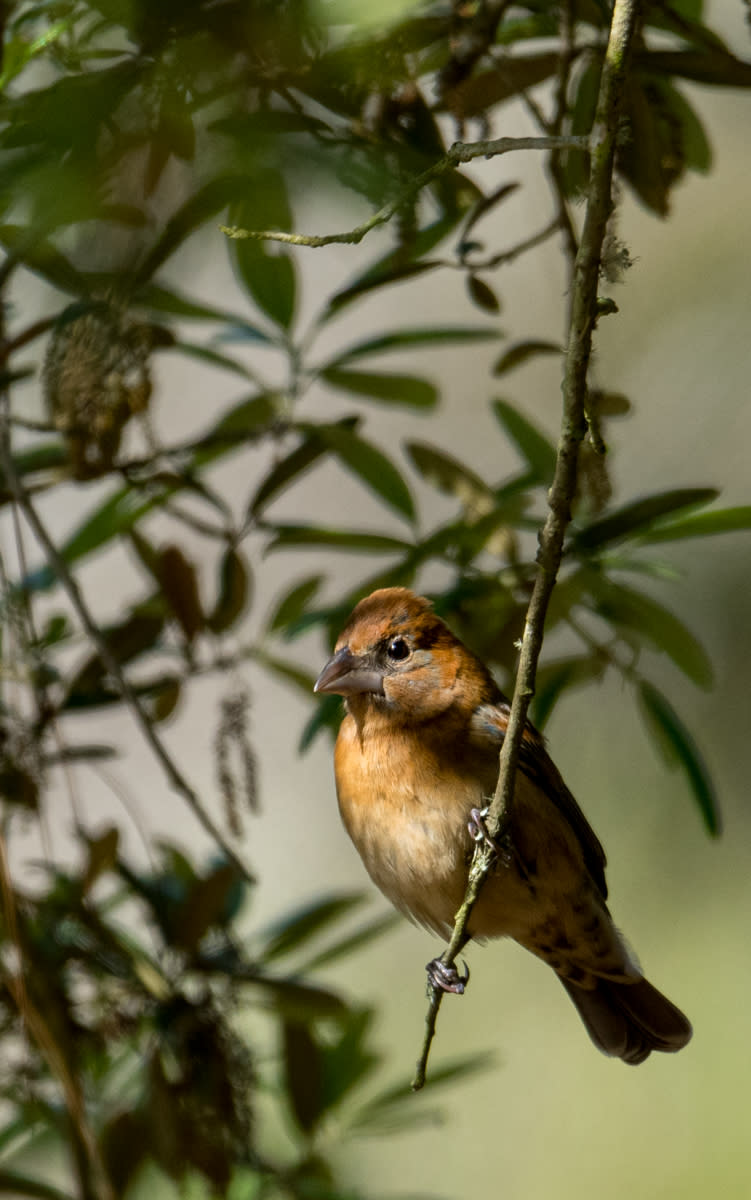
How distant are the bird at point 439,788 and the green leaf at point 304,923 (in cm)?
67

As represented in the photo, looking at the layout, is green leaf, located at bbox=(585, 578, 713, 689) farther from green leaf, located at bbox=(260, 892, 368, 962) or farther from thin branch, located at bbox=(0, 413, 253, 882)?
green leaf, located at bbox=(260, 892, 368, 962)

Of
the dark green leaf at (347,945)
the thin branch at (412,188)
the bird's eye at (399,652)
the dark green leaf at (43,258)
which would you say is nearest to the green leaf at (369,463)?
the bird's eye at (399,652)

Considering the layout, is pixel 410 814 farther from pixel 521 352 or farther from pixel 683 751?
pixel 521 352

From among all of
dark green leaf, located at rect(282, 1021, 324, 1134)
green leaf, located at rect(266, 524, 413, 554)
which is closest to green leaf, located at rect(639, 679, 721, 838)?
green leaf, located at rect(266, 524, 413, 554)

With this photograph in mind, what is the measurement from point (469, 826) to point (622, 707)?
3.69 m

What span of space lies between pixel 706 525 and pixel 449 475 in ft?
2.02

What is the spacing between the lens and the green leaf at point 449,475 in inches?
119

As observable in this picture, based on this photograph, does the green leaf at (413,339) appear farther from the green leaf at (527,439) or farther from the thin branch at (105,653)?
the thin branch at (105,653)

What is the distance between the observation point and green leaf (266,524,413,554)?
3.00m

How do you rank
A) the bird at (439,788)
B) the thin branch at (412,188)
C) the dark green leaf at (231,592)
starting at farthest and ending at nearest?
the dark green leaf at (231,592) < the bird at (439,788) < the thin branch at (412,188)

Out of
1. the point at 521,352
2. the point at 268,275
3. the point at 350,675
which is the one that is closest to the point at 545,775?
the point at 350,675

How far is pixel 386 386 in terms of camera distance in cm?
325

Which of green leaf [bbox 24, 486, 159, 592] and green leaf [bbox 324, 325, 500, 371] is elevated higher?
green leaf [bbox 324, 325, 500, 371]

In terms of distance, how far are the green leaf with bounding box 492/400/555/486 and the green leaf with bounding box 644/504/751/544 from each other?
1.07 feet
